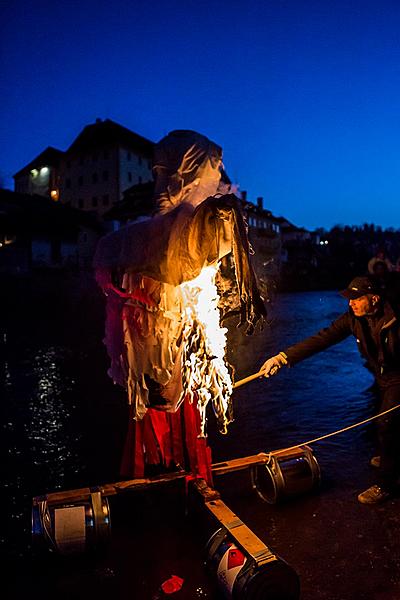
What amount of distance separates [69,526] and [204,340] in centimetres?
165

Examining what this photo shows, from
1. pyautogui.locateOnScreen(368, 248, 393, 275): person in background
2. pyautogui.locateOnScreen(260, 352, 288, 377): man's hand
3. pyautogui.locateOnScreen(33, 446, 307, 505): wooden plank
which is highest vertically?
pyautogui.locateOnScreen(368, 248, 393, 275): person in background

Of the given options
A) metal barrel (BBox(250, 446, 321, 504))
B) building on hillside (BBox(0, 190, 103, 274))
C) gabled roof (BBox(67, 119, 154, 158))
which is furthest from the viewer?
gabled roof (BBox(67, 119, 154, 158))

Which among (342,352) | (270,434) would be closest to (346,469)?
(270,434)

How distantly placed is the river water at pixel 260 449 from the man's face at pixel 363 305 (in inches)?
48.6

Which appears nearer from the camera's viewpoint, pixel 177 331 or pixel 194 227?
pixel 194 227

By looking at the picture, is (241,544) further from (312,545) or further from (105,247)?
(105,247)

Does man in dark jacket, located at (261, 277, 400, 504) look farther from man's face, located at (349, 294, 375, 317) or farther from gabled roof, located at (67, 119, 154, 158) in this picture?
gabled roof, located at (67, 119, 154, 158)

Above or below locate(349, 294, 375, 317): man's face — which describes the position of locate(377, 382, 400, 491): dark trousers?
below

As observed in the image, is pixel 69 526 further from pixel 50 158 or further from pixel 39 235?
pixel 50 158

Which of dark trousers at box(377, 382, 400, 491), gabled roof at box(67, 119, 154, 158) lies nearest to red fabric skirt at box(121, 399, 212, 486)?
dark trousers at box(377, 382, 400, 491)

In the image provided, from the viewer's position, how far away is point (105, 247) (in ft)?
12.0

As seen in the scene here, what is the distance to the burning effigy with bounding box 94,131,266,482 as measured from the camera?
3.13 metres

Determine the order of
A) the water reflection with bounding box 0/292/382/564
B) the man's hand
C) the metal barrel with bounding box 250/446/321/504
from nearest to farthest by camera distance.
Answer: the metal barrel with bounding box 250/446/321/504, the man's hand, the water reflection with bounding box 0/292/382/564

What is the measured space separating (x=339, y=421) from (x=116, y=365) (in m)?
3.98
